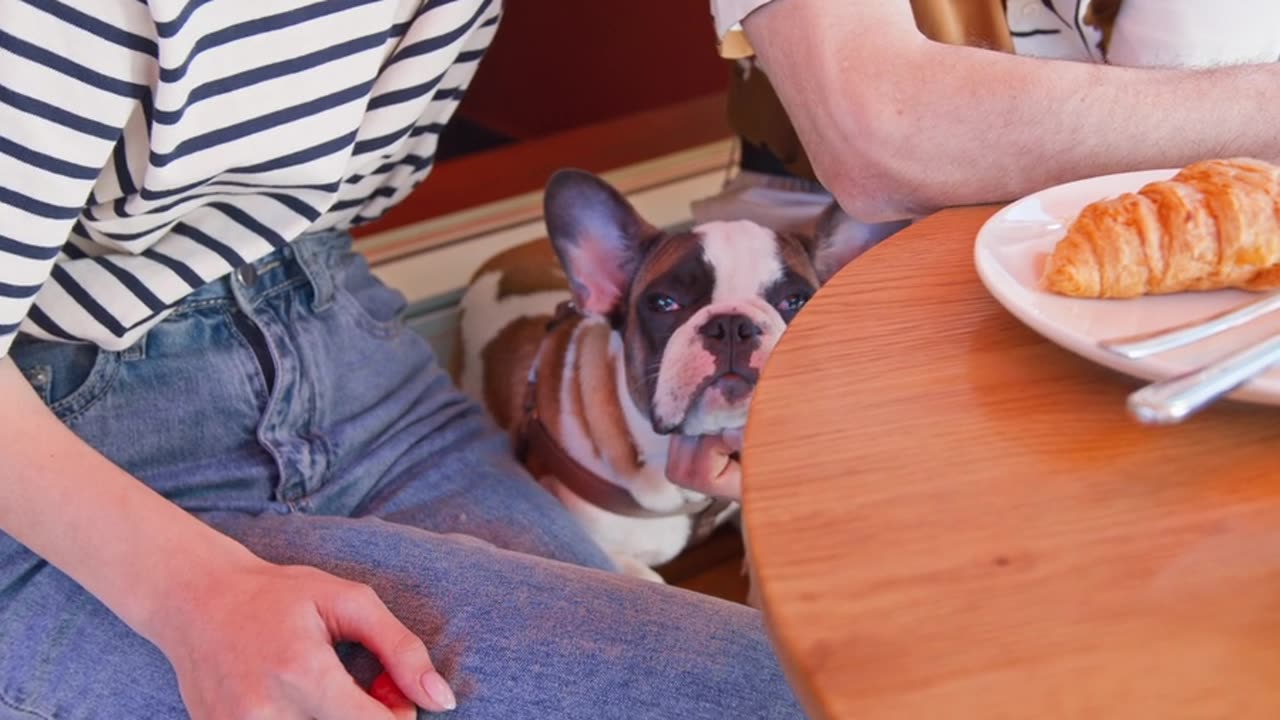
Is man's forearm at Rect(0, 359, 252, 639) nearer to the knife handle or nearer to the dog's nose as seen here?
the dog's nose

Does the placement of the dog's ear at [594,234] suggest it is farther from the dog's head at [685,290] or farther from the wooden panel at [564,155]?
the wooden panel at [564,155]

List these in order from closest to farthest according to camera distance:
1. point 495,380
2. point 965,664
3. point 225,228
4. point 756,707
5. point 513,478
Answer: point 965,664 → point 756,707 → point 225,228 → point 513,478 → point 495,380

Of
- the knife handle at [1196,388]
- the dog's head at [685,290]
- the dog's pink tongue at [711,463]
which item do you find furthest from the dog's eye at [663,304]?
the knife handle at [1196,388]

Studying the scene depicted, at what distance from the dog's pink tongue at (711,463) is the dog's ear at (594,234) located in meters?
0.16

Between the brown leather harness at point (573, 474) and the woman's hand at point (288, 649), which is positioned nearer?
the woman's hand at point (288, 649)

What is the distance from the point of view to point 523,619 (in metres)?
0.66

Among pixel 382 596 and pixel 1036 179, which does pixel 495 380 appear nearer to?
pixel 382 596

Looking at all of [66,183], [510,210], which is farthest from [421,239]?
[66,183]

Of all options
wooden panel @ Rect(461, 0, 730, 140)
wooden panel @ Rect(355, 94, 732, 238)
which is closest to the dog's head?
wooden panel @ Rect(355, 94, 732, 238)

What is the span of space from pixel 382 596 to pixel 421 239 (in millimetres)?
1085

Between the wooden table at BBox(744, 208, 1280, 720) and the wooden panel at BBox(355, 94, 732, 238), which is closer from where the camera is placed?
the wooden table at BBox(744, 208, 1280, 720)

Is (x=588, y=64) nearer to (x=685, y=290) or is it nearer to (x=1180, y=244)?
(x=685, y=290)

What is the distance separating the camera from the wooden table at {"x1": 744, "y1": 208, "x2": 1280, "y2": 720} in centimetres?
35

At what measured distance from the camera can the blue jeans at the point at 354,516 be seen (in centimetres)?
63
